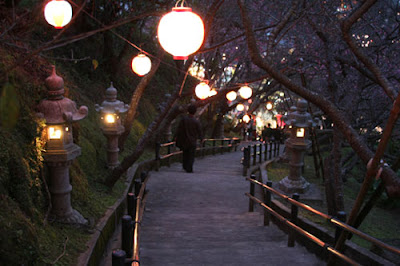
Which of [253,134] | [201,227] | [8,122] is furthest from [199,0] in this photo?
A: [253,134]

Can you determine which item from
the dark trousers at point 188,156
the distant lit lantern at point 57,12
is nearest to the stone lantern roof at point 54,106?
the distant lit lantern at point 57,12

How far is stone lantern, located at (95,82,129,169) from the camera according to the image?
29.7 feet

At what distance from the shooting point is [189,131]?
33.7ft

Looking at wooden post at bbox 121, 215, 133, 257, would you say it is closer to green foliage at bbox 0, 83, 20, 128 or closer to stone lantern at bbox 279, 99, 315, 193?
green foliage at bbox 0, 83, 20, 128

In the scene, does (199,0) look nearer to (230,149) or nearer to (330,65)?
(330,65)

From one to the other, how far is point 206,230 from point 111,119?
4.13m

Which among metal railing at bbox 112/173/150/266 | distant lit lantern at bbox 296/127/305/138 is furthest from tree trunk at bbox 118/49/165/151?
distant lit lantern at bbox 296/127/305/138

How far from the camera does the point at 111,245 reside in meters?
6.14

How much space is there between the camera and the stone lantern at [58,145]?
5203mm

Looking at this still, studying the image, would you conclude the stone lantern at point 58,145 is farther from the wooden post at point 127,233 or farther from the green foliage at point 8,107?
the green foliage at point 8,107

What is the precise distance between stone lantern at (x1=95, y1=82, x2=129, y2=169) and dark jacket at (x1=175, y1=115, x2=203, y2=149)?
1796 mm

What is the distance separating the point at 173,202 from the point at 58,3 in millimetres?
4884

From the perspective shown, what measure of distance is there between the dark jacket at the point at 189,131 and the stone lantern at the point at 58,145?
198 inches

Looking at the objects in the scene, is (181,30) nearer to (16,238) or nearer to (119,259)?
(119,259)
